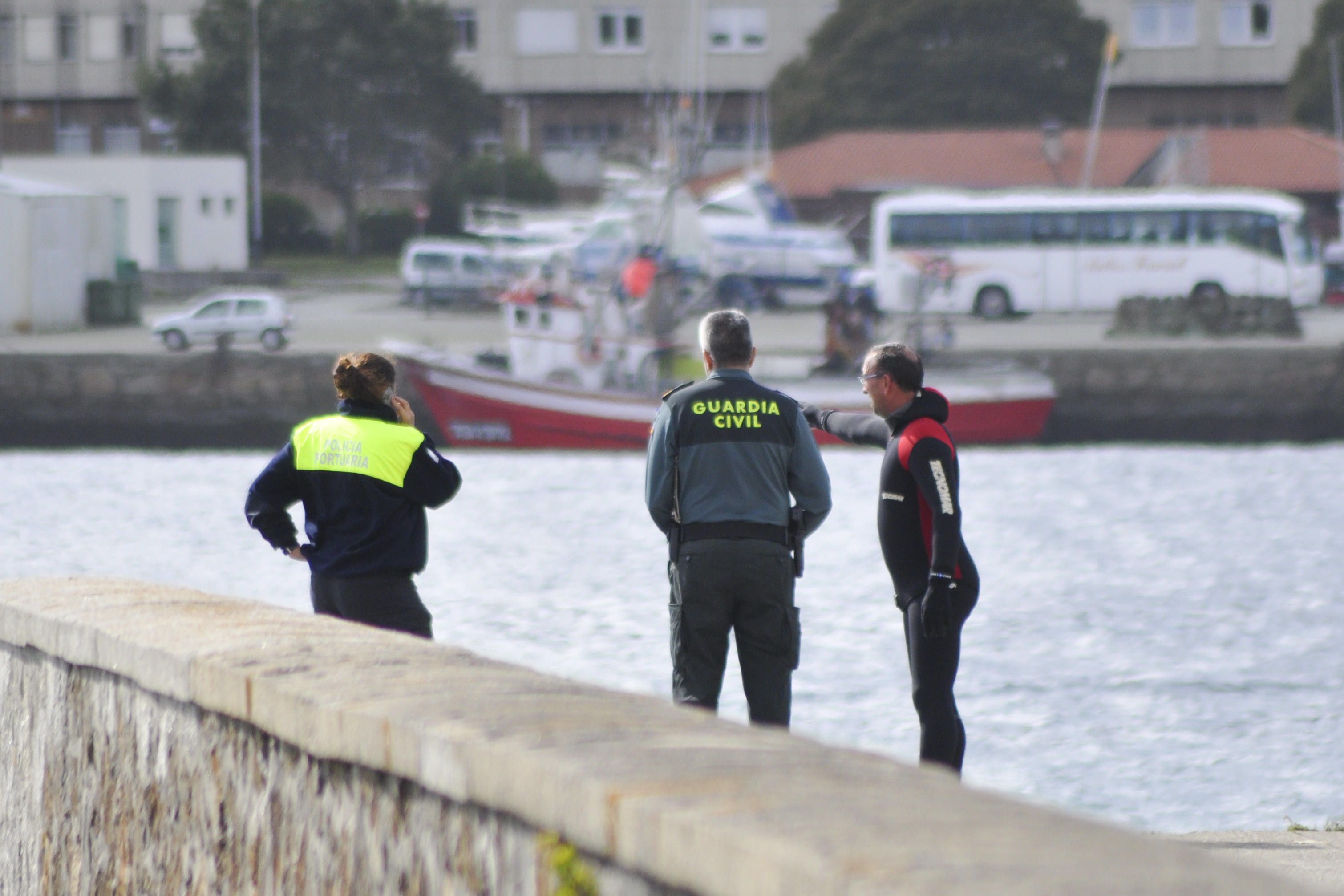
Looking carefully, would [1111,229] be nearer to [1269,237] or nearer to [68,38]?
[1269,237]

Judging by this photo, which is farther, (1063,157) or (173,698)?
(1063,157)

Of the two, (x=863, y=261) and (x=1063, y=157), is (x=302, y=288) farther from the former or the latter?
(x=1063, y=157)

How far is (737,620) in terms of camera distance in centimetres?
559

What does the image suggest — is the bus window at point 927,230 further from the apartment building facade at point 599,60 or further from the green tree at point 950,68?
the apartment building facade at point 599,60

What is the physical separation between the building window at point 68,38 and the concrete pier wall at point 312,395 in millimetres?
41844

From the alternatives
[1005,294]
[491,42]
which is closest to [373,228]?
[491,42]

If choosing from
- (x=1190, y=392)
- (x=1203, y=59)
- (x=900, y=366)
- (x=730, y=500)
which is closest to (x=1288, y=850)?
(x=900, y=366)

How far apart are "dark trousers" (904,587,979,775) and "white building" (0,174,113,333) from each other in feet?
118

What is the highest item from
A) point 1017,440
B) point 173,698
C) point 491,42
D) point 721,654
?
point 491,42

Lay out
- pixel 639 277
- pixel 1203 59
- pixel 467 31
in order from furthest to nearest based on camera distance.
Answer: pixel 467 31 → pixel 1203 59 → pixel 639 277

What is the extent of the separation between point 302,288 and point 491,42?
21.0 metres

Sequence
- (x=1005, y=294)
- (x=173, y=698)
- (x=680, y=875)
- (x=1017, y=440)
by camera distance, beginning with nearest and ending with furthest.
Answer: (x=680, y=875) → (x=173, y=698) → (x=1017, y=440) → (x=1005, y=294)

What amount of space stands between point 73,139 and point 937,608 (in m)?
71.7

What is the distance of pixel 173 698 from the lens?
369cm
